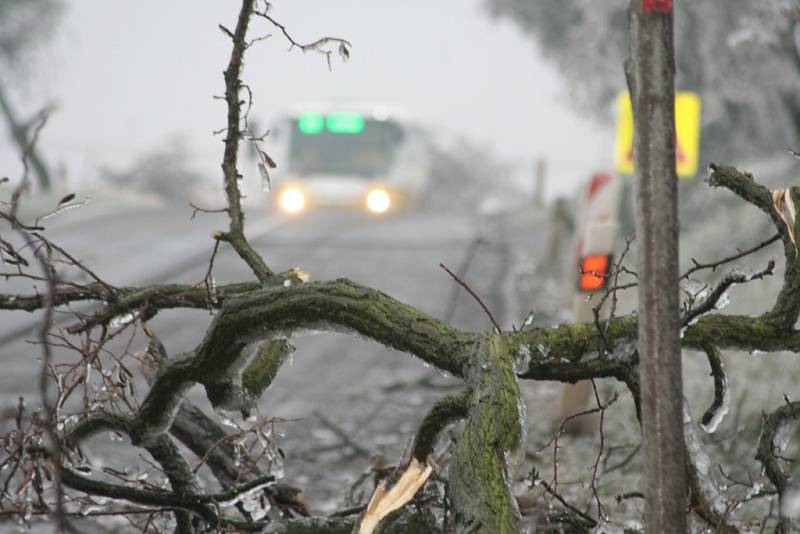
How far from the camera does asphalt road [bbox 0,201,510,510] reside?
7.07 metres

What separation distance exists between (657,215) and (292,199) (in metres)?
22.0

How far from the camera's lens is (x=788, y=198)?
9.85 ft

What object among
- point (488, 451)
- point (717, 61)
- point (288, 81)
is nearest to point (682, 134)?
point (717, 61)

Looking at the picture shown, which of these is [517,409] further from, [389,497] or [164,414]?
[164,414]

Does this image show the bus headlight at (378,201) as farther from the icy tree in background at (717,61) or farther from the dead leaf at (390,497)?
the dead leaf at (390,497)

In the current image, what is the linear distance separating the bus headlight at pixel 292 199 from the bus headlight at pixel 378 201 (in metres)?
1.72

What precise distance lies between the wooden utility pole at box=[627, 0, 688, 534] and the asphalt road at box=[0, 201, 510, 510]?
68.3 inches

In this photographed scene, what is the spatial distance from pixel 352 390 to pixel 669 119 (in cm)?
704

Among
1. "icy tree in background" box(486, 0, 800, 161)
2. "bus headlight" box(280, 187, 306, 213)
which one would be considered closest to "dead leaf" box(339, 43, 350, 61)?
"icy tree in background" box(486, 0, 800, 161)

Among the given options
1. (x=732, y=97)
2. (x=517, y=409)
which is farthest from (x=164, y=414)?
(x=732, y=97)

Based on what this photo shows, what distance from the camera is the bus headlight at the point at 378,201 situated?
2433 cm

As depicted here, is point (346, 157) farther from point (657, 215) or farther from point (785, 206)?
point (657, 215)

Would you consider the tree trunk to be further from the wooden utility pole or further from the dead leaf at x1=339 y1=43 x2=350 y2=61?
the wooden utility pole

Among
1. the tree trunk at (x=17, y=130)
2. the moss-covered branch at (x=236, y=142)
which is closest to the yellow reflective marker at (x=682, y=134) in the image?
the moss-covered branch at (x=236, y=142)
